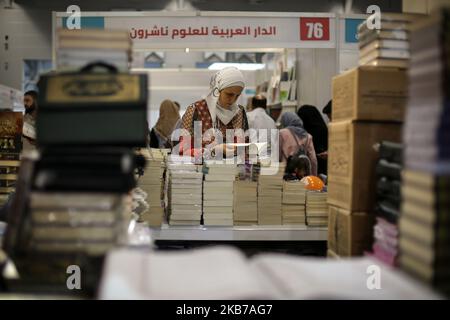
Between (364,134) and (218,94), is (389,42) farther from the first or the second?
(218,94)

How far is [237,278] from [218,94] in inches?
114

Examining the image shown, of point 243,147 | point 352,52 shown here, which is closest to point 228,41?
point 352,52

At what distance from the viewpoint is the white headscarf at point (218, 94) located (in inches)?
156

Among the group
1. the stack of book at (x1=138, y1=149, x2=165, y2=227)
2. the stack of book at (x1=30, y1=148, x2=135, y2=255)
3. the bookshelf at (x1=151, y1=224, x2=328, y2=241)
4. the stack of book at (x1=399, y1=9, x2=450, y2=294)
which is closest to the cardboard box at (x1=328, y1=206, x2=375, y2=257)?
the stack of book at (x1=399, y1=9, x2=450, y2=294)

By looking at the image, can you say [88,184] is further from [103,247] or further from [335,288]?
[335,288]

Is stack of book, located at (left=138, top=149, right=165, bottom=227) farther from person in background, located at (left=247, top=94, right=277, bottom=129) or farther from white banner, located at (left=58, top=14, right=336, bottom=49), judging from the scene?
white banner, located at (left=58, top=14, right=336, bottom=49)

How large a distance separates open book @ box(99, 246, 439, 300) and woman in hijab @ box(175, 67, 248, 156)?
2.44 meters

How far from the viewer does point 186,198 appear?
143 inches

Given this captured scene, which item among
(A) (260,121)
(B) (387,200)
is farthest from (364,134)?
(A) (260,121)

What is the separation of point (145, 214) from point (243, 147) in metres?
0.77

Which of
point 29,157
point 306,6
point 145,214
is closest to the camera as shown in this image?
point 29,157

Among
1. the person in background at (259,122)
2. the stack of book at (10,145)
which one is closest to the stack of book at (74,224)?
the person in background at (259,122)

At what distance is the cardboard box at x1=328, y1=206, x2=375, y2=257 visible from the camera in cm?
203
